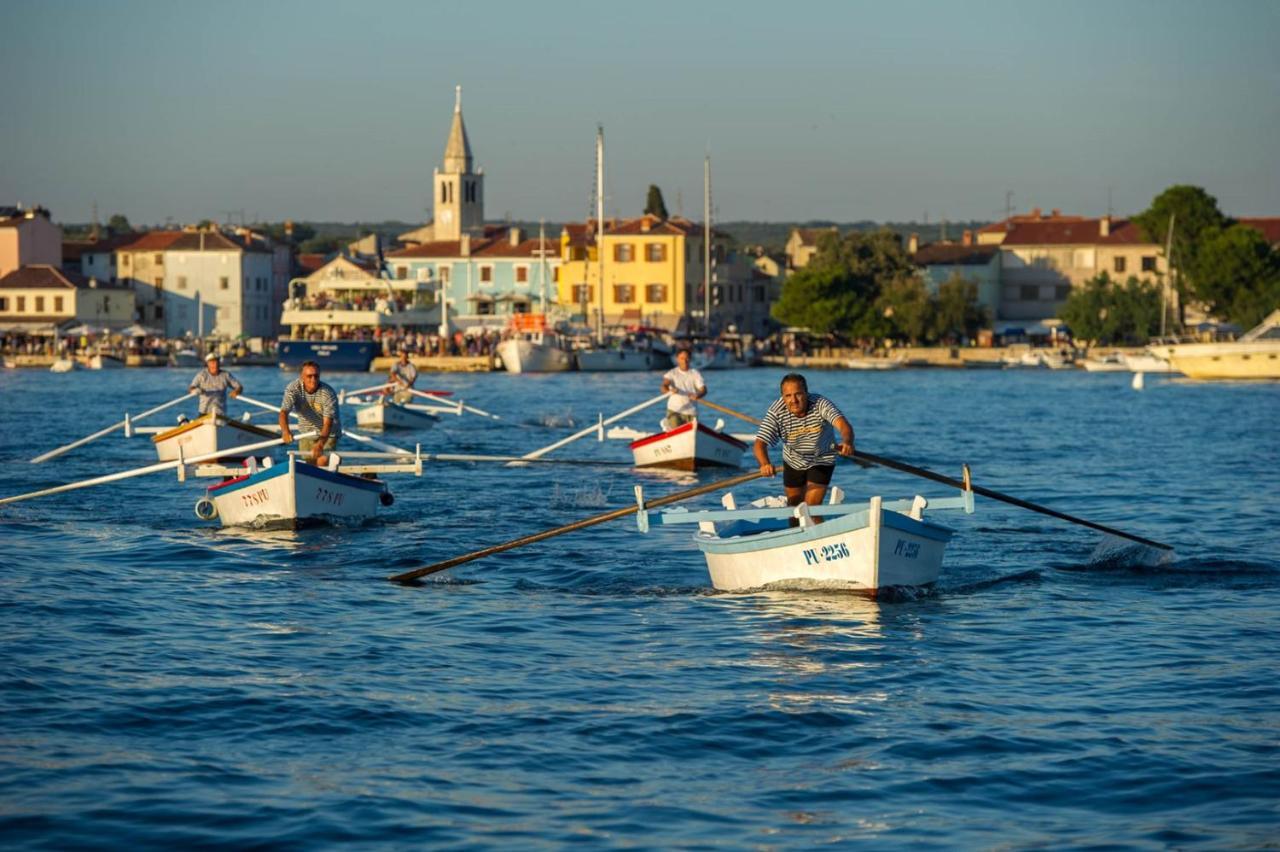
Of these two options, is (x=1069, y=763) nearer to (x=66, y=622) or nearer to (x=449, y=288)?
(x=66, y=622)

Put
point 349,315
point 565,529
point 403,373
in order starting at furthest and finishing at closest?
1. point 349,315
2. point 403,373
3. point 565,529

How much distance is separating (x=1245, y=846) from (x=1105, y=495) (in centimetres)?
2174

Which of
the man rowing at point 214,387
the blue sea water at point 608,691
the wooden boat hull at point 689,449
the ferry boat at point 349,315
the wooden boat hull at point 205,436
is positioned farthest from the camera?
the ferry boat at point 349,315

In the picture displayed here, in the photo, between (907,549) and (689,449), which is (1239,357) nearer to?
(689,449)

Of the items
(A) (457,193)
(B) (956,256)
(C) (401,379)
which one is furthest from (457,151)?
(C) (401,379)

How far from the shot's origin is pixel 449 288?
12825 centimetres

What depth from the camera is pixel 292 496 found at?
2336 cm

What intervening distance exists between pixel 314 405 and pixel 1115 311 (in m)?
101

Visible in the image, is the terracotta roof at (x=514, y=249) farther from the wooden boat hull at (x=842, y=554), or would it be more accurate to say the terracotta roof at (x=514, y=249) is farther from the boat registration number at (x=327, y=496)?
the wooden boat hull at (x=842, y=554)

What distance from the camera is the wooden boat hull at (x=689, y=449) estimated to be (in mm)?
32469

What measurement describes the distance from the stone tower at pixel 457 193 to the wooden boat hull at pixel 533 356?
38.1 m

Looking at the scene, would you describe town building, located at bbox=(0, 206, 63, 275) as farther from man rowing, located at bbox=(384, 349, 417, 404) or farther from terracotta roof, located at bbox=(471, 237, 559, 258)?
man rowing, located at bbox=(384, 349, 417, 404)

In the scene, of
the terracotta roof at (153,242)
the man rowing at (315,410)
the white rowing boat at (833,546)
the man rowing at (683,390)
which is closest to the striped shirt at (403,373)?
the man rowing at (683,390)

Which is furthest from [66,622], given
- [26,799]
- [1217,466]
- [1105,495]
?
[1217,466]
